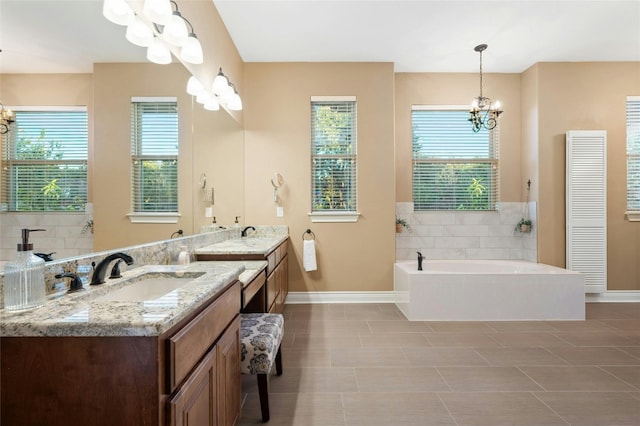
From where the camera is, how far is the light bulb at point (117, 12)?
1.42 meters

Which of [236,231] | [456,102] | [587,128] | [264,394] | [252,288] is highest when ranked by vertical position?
[456,102]

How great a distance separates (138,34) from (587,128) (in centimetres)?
499

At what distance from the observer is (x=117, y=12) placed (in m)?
1.46

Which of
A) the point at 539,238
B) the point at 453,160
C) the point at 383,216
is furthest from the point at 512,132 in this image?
the point at 383,216

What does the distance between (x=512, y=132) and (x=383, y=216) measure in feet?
7.35

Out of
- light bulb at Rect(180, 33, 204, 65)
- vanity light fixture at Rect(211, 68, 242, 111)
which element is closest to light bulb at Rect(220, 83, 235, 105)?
vanity light fixture at Rect(211, 68, 242, 111)

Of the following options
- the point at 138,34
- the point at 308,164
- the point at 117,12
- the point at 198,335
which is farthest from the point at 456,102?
the point at 198,335

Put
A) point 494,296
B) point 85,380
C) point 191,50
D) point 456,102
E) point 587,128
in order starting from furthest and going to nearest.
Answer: point 456,102
point 587,128
point 494,296
point 191,50
point 85,380

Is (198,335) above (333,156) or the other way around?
the other way around

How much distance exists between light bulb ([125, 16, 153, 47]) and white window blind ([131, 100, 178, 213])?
0.98ft

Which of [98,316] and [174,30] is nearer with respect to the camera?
[98,316]

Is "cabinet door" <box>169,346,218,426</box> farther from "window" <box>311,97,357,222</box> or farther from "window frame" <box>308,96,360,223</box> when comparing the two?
"window" <box>311,97,357,222</box>

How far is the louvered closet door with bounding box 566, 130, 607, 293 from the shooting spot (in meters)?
3.90

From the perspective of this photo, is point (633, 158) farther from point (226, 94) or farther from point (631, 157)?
point (226, 94)
